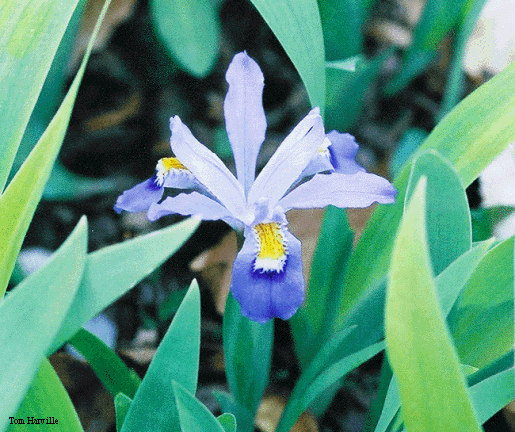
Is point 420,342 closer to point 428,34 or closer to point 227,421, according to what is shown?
point 227,421

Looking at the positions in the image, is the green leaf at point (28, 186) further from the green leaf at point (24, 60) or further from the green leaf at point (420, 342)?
the green leaf at point (420, 342)

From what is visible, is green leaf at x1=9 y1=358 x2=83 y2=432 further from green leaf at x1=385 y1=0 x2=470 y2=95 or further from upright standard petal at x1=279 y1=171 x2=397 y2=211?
green leaf at x1=385 y1=0 x2=470 y2=95

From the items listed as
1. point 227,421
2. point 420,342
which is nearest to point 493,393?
point 420,342

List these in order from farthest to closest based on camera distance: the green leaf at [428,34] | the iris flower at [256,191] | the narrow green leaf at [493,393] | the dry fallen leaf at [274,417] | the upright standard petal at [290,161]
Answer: the green leaf at [428,34]
the dry fallen leaf at [274,417]
the upright standard petal at [290,161]
the iris flower at [256,191]
the narrow green leaf at [493,393]

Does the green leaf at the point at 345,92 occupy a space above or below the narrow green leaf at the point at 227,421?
above

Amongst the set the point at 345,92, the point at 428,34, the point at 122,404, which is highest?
the point at 428,34

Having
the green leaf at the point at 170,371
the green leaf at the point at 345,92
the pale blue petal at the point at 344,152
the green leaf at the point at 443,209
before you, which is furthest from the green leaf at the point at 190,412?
the green leaf at the point at 345,92
